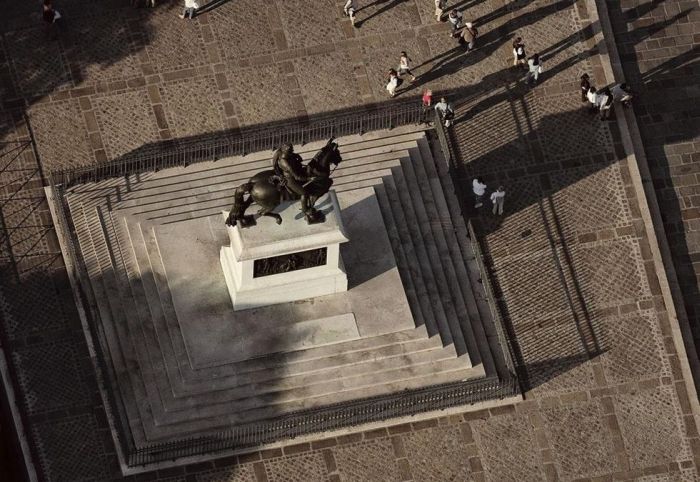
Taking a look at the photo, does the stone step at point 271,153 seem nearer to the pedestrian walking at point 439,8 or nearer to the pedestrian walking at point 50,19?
the pedestrian walking at point 439,8

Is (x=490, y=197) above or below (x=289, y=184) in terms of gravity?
below

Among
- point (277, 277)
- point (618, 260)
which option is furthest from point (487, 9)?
point (277, 277)

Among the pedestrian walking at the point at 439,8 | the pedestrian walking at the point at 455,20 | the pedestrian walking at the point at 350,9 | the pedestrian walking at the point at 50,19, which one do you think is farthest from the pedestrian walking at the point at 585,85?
the pedestrian walking at the point at 50,19

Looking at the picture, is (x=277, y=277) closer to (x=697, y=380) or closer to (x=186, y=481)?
(x=186, y=481)

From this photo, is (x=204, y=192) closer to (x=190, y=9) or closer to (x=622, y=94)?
(x=190, y=9)

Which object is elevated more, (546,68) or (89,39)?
(89,39)

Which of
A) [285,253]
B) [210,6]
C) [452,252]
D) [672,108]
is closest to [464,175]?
[452,252]
